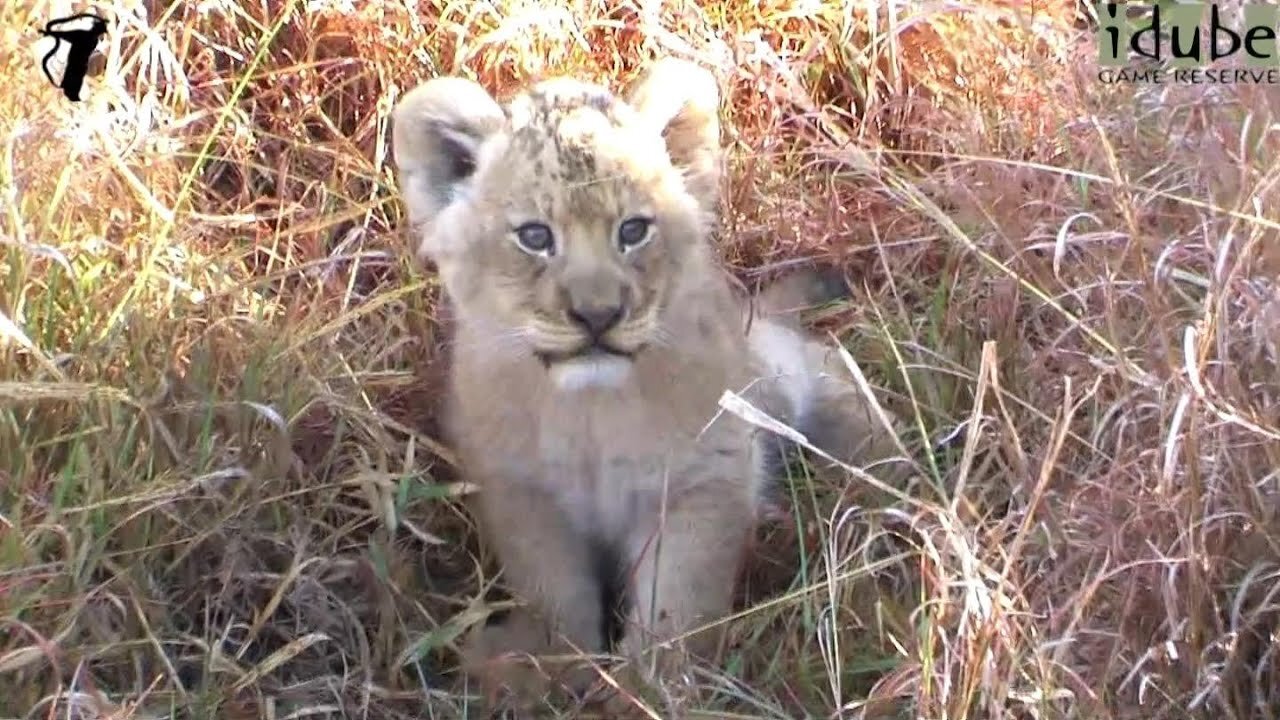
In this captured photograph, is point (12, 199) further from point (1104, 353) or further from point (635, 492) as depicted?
point (1104, 353)

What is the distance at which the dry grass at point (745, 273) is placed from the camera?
300 cm

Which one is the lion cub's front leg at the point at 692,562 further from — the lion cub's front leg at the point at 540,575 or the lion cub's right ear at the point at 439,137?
the lion cub's right ear at the point at 439,137

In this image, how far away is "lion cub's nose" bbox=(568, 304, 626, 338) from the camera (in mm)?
3354

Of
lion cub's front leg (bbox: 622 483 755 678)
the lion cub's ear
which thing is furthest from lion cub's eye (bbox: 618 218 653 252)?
lion cub's front leg (bbox: 622 483 755 678)

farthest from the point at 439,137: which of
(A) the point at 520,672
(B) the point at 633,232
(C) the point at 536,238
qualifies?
(A) the point at 520,672

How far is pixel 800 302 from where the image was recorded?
14.9ft

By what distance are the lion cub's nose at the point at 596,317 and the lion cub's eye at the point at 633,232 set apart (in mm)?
159

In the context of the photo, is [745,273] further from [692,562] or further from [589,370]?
[589,370]

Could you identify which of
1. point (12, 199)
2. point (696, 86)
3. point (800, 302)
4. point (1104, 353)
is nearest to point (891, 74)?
point (800, 302)

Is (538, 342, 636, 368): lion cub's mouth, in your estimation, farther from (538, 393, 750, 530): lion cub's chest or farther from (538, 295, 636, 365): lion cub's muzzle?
(538, 393, 750, 530): lion cub's chest

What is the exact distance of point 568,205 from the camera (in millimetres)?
3447

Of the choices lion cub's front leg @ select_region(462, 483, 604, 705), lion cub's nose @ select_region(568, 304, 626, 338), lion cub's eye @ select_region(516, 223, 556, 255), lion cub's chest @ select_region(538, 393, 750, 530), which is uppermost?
lion cub's eye @ select_region(516, 223, 556, 255)

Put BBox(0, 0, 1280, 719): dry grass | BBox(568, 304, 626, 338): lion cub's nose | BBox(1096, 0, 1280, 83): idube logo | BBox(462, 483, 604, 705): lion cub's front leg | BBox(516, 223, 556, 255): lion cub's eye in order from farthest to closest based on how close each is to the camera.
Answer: BBox(1096, 0, 1280, 83): idube logo
BBox(462, 483, 604, 705): lion cub's front leg
BBox(516, 223, 556, 255): lion cub's eye
BBox(568, 304, 626, 338): lion cub's nose
BBox(0, 0, 1280, 719): dry grass

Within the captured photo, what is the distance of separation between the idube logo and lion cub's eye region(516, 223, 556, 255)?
1.35m
